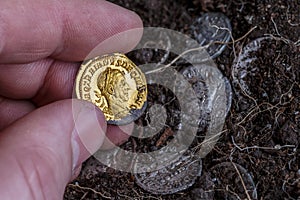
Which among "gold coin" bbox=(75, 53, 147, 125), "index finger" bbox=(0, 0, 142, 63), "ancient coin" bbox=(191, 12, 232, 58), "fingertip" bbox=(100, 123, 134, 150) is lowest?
"fingertip" bbox=(100, 123, 134, 150)

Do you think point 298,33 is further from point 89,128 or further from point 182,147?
point 89,128

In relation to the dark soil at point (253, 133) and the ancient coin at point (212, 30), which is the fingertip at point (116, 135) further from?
the ancient coin at point (212, 30)

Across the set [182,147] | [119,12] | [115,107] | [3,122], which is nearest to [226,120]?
[182,147]

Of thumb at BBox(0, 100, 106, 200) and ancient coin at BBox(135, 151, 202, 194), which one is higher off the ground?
thumb at BBox(0, 100, 106, 200)

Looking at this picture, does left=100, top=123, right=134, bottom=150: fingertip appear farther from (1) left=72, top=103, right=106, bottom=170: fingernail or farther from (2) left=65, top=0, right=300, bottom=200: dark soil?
(1) left=72, top=103, right=106, bottom=170: fingernail

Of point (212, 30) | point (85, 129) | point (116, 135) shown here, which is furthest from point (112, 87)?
point (212, 30)

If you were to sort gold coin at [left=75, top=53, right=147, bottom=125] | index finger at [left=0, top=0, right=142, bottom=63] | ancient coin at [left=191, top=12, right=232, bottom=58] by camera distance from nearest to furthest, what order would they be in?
index finger at [left=0, top=0, right=142, bottom=63] → gold coin at [left=75, top=53, right=147, bottom=125] → ancient coin at [left=191, top=12, right=232, bottom=58]

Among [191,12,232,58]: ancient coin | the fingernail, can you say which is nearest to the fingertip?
the fingernail
